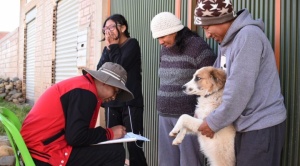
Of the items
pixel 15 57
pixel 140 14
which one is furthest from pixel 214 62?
pixel 15 57

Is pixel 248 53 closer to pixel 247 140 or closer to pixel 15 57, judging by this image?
pixel 247 140

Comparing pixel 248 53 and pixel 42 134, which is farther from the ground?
pixel 248 53

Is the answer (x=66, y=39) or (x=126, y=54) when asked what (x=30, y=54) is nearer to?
(x=66, y=39)

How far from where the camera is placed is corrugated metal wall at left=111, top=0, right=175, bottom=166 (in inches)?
198

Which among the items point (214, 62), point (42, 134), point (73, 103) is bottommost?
point (42, 134)

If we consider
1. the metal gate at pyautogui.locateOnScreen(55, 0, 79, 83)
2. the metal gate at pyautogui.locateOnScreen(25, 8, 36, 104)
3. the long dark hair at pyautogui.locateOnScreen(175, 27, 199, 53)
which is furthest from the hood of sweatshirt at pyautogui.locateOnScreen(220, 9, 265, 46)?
the metal gate at pyautogui.locateOnScreen(25, 8, 36, 104)

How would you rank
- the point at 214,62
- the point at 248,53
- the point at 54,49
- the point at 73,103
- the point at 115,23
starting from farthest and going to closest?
the point at 54,49 < the point at 115,23 < the point at 214,62 < the point at 73,103 < the point at 248,53

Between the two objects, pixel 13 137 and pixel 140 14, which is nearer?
pixel 13 137

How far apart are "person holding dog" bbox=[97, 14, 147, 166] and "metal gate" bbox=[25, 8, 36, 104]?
10802 mm

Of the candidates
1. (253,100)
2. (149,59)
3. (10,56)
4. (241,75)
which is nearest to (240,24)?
(241,75)

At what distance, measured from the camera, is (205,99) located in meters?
2.95

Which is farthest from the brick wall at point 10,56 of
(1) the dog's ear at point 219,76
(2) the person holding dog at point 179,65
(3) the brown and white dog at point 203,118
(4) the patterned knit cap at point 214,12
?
(4) the patterned knit cap at point 214,12

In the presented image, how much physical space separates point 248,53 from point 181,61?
1039mm

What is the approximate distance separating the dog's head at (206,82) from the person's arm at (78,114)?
31.1 inches
